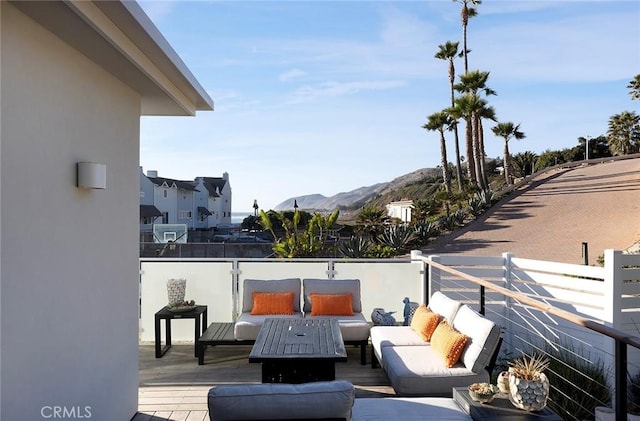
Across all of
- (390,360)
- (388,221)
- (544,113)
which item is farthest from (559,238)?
(390,360)

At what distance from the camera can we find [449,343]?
4477 millimetres

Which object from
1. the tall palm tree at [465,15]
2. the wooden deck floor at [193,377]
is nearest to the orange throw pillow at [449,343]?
the wooden deck floor at [193,377]

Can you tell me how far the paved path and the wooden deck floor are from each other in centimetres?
1068

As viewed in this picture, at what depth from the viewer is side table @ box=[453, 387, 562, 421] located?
3045 millimetres

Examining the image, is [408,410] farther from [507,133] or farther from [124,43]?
[507,133]

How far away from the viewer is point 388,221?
20094 mm

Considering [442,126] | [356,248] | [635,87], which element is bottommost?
[356,248]

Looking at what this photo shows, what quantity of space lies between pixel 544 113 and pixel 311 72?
20659 mm

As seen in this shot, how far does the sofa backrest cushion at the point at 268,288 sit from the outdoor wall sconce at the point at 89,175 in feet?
11.7

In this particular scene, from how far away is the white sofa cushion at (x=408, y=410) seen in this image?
3.23m

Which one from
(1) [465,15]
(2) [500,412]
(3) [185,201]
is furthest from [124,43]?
(3) [185,201]

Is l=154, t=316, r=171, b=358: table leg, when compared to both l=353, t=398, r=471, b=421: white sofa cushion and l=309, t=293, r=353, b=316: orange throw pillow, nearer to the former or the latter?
l=309, t=293, r=353, b=316: orange throw pillow

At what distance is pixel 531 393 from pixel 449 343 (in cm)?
141

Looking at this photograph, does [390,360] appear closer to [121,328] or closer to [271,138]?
[121,328]
